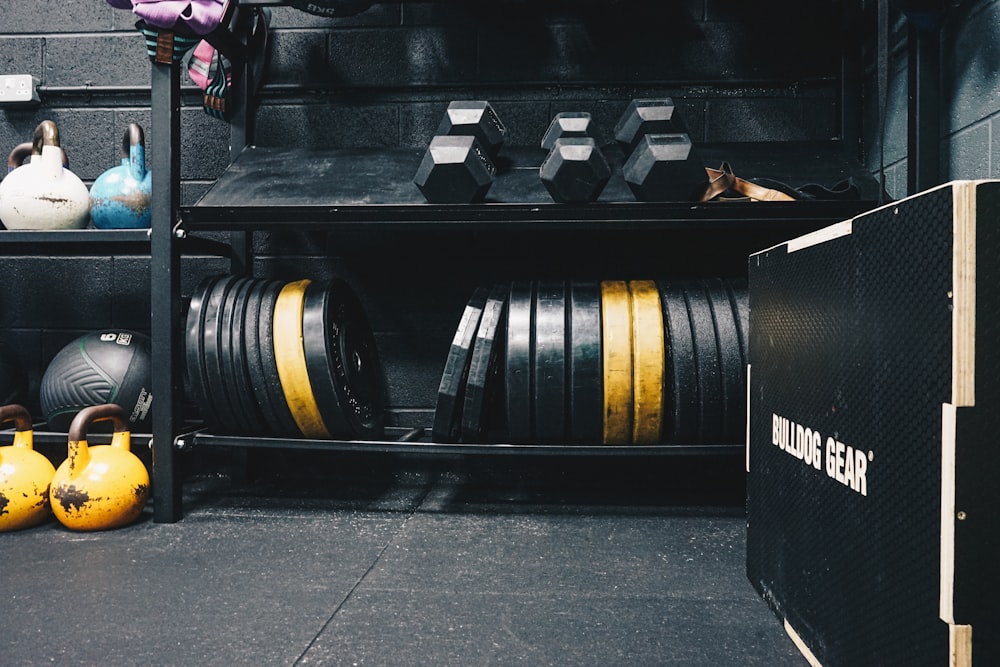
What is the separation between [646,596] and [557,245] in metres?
1.13

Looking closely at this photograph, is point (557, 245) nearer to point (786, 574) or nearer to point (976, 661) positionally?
point (786, 574)

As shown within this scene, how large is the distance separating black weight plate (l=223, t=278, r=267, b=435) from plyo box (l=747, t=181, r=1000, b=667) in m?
1.24

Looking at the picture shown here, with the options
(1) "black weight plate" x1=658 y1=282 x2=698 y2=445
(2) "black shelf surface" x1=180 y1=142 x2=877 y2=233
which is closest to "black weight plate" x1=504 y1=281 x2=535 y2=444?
(2) "black shelf surface" x1=180 y1=142 x2=877 y2=233

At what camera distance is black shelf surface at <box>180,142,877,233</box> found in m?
1.51

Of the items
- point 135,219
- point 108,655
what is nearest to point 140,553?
point 108,655

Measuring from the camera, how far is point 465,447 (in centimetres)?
159

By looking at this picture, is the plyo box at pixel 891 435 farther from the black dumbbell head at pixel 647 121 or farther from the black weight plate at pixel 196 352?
the black weight plate at pixel 196 352

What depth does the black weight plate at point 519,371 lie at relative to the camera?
5.07 ft

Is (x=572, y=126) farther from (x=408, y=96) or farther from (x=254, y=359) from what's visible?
(x=254, y=359)

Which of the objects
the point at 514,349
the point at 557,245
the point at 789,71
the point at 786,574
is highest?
the point at 789,71

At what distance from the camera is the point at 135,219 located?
5.79ft

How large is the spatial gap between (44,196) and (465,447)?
1.31m

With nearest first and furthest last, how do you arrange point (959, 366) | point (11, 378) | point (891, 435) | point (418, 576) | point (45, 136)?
point (959, 366) < point (891, 435) < point (418, 576) < point (45, 136) < point (11, 378)

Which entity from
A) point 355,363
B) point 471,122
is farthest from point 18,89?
point 471,122
